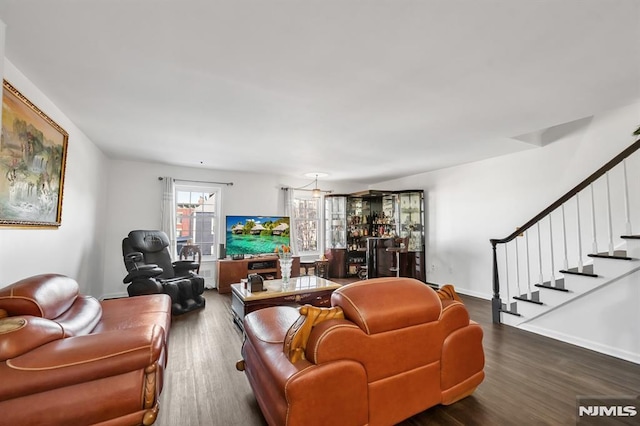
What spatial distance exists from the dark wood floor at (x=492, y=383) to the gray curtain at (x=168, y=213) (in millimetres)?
2399

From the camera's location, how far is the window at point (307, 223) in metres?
6.75

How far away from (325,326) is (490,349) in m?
2.38

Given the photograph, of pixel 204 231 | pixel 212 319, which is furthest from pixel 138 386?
pixel 204 231

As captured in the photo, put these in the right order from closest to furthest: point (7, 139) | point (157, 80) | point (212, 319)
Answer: point (7, 139) < point (157, 80) < point (212, 319)

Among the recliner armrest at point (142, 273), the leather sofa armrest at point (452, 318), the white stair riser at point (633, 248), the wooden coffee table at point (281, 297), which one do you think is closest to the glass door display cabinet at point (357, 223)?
the wooden coffee table at point (281, 297)

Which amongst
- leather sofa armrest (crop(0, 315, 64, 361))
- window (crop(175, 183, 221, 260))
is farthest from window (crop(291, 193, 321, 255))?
leather sofa armrest (crop(0, 315, 64, 361))

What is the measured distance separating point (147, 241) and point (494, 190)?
5.81 metres

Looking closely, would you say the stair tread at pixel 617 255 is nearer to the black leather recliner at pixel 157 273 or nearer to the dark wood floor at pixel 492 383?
the dark wood floor at pixel 492 383

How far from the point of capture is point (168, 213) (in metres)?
5.14

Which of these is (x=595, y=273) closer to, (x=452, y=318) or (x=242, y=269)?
(x=452, y=318)

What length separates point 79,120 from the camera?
3.04 metres

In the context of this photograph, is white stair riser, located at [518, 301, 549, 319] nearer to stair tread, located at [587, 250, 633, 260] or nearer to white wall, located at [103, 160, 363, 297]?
stair tread, located at [587, 250, 633, 260]

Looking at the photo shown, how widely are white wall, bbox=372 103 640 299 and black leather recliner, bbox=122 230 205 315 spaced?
Answer: 4676 millimetres

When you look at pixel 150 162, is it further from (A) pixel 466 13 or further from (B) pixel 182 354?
(A) pixel 466 13
